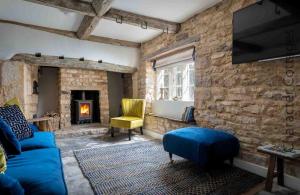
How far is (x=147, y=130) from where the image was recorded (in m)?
4.73

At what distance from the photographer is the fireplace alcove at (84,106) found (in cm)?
504

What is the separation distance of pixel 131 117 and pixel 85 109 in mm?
1358

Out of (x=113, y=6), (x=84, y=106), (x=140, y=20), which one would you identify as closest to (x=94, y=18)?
(x=113, y=6)

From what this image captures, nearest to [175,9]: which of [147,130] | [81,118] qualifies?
[147,130]

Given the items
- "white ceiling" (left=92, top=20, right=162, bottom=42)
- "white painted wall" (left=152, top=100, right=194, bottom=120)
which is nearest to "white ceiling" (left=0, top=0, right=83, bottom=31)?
"white ceiling" (left=92, top=20, right=162, bottom=42)

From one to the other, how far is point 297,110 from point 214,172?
46.0 inches

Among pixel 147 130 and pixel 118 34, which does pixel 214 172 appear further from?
pixel 118 34

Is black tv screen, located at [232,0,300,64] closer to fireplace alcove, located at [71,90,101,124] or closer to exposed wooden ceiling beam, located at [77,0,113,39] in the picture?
exposed wooden ceiling beam, located at [77,0,113,39]

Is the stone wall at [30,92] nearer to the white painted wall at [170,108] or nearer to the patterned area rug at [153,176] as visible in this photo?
the patterned area rug at [153,176]

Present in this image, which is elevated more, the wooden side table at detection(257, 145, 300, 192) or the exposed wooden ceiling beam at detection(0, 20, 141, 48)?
the exposed wooden ceiling beam at detection(0, 20, 141, 48)

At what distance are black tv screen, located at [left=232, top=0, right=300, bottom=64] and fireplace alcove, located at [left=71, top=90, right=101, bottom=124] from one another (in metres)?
3.81

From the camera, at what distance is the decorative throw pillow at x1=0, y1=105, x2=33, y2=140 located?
2.15 metres

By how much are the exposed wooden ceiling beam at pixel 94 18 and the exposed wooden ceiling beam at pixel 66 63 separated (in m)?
0.59

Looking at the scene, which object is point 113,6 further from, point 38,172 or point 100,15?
point 38,172
